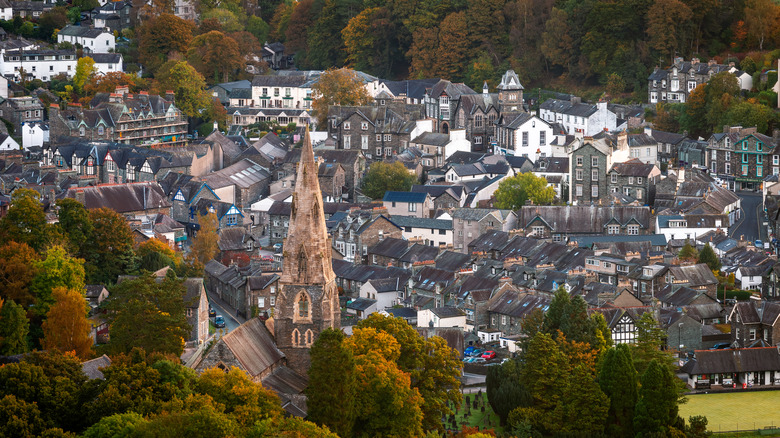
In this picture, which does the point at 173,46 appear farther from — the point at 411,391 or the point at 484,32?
the point at 411,391

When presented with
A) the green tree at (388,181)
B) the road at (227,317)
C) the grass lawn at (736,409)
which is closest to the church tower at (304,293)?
the grass lawn at (736,409)

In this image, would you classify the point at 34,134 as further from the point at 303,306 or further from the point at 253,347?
the point at 253,347

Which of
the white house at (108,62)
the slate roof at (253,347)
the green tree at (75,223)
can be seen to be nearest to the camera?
the slate roof at (253,347)

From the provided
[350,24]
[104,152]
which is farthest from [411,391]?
[350,24]

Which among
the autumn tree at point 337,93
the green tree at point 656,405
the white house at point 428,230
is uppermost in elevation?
the autumn tree at point 337,93

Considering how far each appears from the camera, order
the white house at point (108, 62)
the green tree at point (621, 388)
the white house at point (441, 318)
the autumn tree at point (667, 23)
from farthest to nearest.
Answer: the white house at point (108, 62), the autumn tree at point (667, 23), the white house at point (441, 318), the green tree at point (621, 388)

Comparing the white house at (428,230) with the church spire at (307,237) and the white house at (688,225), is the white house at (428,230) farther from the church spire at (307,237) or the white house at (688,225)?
the church spire at (307,237)

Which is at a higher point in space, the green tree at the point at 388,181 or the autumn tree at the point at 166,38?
the autumn tree at the point at 166,38

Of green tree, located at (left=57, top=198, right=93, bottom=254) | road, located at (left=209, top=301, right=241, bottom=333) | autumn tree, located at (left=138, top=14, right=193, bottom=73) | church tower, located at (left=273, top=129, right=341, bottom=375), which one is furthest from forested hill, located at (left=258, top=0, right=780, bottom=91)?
church tower, located at (left=273, top=129, right=341, bottom=375)
